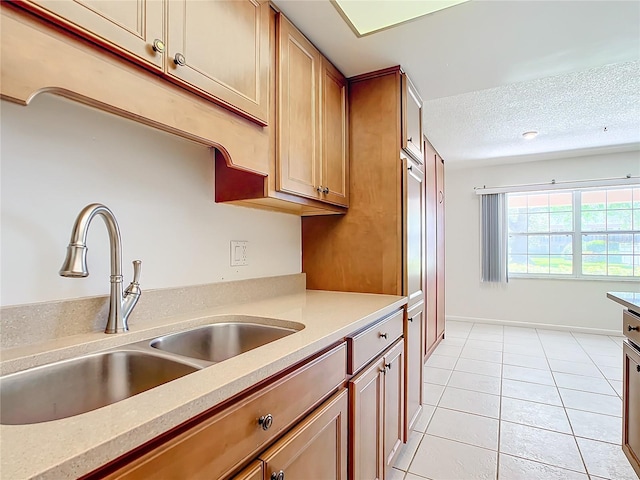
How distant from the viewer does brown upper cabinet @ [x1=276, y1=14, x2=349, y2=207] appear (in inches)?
56.4

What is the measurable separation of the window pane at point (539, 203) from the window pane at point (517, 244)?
40 centimetres

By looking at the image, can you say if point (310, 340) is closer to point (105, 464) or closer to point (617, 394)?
point (105, 464)

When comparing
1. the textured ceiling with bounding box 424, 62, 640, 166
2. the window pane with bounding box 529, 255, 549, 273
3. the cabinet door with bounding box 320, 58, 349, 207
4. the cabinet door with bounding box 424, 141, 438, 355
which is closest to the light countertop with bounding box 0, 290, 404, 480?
the cabinet door with bounding box 320, 58, 349, 207

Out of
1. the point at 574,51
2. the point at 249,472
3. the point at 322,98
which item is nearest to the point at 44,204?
the point at 249,472

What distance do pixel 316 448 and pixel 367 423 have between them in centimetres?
40

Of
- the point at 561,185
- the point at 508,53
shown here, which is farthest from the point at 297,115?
the point at 561,185

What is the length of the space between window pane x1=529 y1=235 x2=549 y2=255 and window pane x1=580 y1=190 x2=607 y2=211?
23.4 inches

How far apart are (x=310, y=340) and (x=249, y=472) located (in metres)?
0.36

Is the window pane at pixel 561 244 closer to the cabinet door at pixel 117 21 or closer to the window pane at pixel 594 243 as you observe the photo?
the window pane at pixel 594 243

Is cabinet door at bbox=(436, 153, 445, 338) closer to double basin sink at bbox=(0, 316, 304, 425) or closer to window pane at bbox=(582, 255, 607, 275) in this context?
window pane at bbox=(582, 255, 607, 275)

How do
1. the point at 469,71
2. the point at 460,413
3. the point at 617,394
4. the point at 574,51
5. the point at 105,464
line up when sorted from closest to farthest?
the point at 105,464 < the point at 574,51 < the point at 469,71 < the point at 460,413 < the point at 617,394

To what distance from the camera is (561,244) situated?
15.0 ft

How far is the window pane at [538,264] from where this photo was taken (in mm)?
4645

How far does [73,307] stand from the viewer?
3.26 feet
